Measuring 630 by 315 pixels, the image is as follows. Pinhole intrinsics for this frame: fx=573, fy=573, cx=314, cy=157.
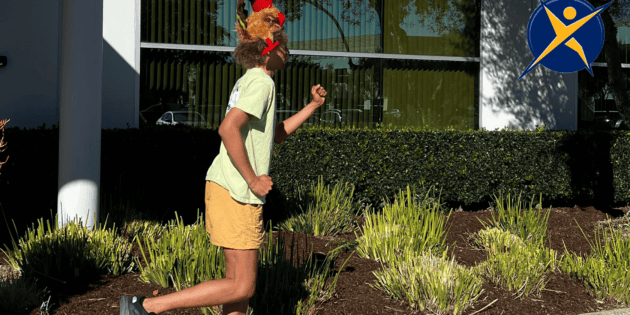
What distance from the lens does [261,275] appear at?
12.4 ft

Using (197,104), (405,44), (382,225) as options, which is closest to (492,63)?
(405,44)

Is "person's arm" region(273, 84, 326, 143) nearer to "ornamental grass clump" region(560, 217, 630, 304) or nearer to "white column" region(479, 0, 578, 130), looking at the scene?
"ornamental grass clump" region(560, 217, 630, 304)

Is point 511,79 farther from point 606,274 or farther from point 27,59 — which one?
point 27,59

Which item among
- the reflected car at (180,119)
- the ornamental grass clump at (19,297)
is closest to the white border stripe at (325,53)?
the reflected car at (180,119)

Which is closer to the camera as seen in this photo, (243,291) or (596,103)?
(243,291)

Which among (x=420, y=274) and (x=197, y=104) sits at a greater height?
(x=197, y=104)

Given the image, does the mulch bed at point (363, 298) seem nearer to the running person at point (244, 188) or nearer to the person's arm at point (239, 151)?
the running person at point (244, 188)

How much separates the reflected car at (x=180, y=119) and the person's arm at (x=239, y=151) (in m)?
6.22

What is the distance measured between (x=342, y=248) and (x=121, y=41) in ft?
16.8

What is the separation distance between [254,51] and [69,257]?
232cm

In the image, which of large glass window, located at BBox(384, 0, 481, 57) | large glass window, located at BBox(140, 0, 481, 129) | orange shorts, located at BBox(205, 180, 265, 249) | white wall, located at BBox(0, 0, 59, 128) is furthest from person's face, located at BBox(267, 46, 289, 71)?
large glass window, located at BBox(384, 0, 481, 57)

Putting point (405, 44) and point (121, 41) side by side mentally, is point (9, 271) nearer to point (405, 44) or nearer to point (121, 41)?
point (121, 41)

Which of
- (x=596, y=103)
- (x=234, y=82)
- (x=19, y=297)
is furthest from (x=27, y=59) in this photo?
(x=596, y=103)

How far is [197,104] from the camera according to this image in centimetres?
865
